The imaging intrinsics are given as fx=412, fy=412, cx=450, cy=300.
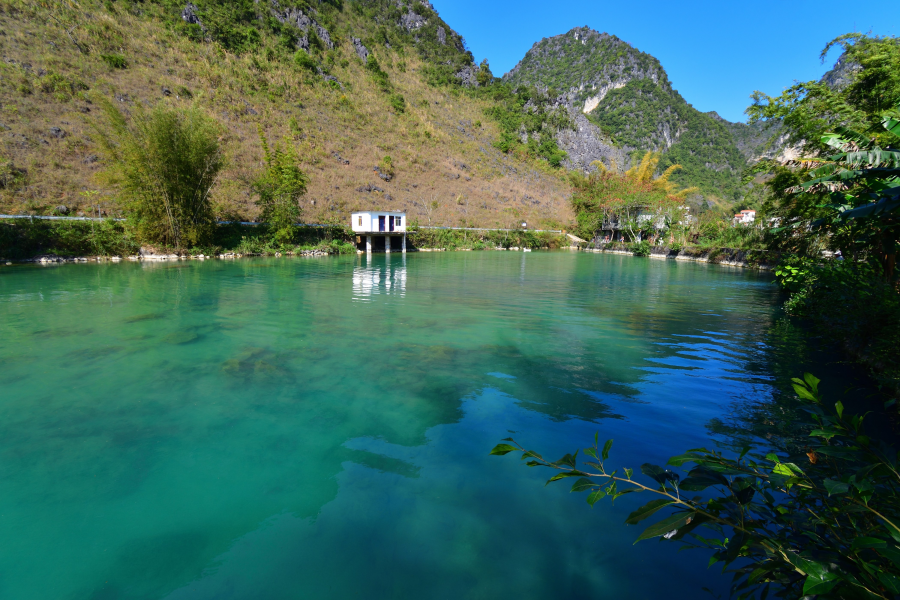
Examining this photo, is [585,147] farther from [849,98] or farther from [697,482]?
[697,482]

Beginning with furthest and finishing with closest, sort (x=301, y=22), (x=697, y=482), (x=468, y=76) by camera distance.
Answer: (x=468, y=76) < (x=301, y=22) < (x=697, y=482)

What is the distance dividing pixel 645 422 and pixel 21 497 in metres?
5.75

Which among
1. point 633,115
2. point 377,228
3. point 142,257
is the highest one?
point 633,115

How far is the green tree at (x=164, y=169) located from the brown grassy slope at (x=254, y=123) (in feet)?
14.0

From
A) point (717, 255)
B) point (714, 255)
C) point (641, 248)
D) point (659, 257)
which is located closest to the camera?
point (717, 255)

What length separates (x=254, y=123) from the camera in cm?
4009

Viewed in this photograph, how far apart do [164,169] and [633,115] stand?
3935 inches

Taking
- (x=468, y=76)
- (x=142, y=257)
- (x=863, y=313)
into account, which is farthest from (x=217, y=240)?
(x=468, y=76)

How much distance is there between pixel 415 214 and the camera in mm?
41812

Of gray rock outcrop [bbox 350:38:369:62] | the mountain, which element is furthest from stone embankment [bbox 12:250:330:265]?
the mountain

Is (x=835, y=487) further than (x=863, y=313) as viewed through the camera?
No

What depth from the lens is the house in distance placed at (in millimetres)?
29969

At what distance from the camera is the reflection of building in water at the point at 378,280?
44.0 ft

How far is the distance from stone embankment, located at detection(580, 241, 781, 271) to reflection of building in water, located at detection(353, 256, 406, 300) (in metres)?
17.7
